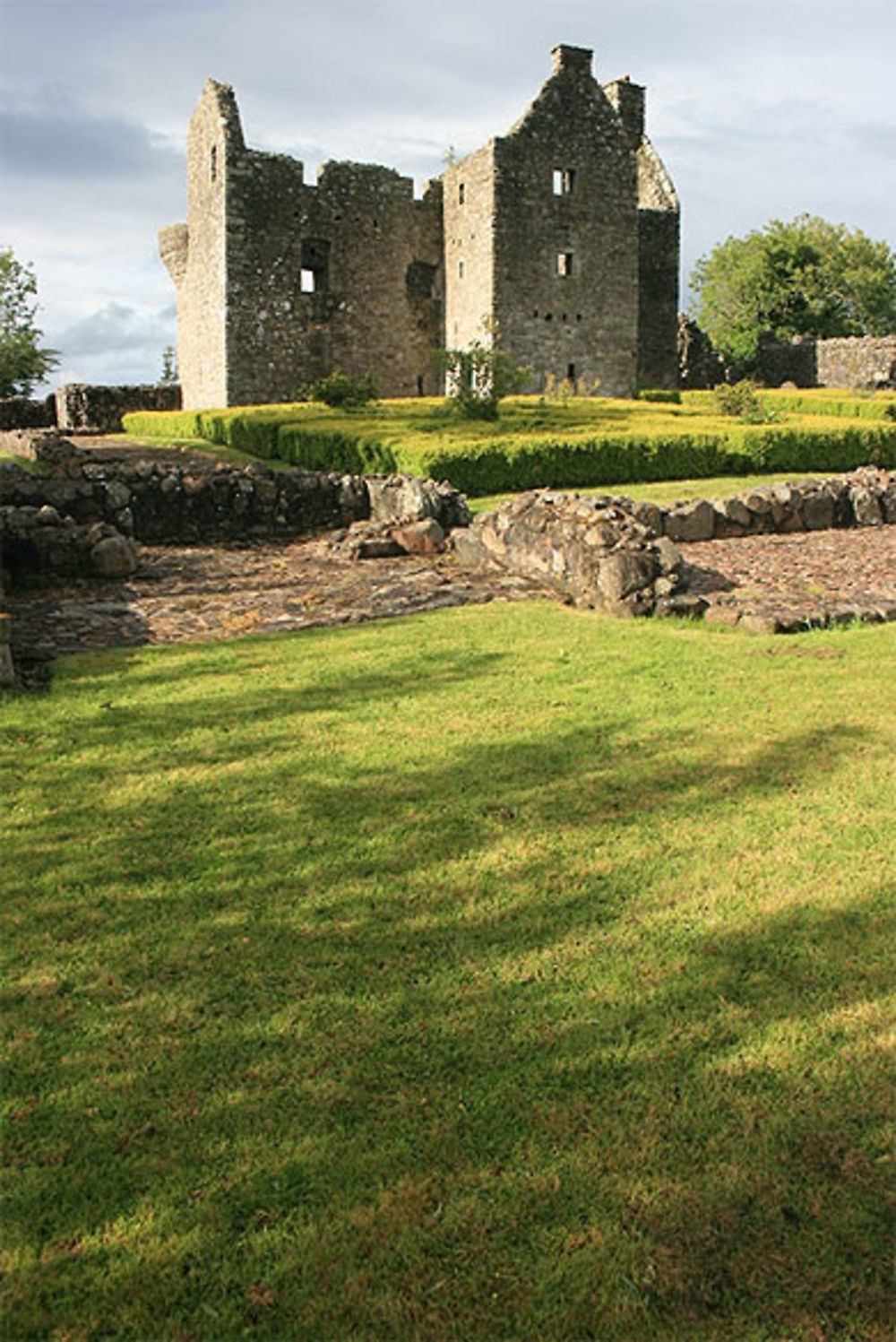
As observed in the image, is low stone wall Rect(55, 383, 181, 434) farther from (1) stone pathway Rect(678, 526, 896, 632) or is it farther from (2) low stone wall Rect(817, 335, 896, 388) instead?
(2) low stone wall Rect(817, 335, 896, 388)

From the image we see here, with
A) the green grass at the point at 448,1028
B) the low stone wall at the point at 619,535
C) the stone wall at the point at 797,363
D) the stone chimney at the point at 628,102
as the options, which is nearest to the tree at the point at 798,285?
the stone wall at the point at 797,363

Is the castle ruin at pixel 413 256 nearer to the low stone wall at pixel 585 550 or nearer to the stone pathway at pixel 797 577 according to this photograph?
the stone pathway at pixel 797 577

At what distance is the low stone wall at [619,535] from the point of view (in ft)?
31.2

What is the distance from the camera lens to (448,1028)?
3363 mm

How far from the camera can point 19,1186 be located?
2.79 m

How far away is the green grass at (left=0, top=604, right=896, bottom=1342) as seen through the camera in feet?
8.27

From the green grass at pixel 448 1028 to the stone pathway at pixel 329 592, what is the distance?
283 centimetres

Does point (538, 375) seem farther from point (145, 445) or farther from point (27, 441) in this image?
point (27, 441)

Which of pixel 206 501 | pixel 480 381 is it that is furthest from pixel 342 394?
pixel 206 501

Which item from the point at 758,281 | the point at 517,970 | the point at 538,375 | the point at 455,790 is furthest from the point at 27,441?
the point at 758,281

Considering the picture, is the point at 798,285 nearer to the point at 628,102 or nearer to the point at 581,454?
the point at 628,102

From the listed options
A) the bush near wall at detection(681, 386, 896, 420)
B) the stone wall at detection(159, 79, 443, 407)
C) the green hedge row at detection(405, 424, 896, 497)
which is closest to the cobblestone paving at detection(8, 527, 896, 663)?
the green hedge row at detection(405, 424, 896, 497)

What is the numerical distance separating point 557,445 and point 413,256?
18.7 metres

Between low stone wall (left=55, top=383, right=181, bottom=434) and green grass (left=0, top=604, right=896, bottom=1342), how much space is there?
28.8 m
